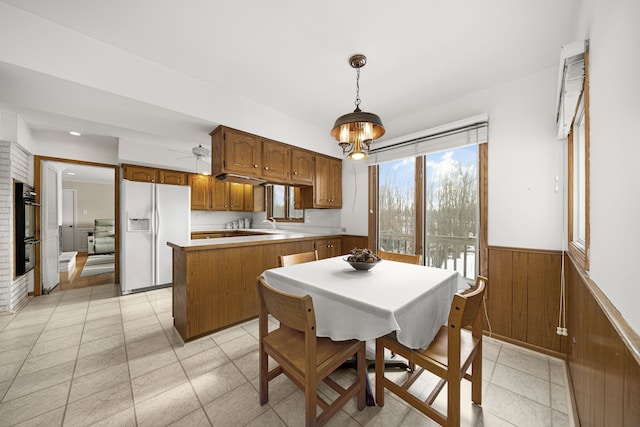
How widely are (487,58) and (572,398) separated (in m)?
2.54

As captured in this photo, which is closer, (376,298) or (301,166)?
(376,298)

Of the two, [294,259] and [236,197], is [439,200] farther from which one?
[236,197]

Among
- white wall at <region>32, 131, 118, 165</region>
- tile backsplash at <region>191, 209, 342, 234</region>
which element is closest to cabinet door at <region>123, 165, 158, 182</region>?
white wall at <region>32, 131, 118, 165</region>

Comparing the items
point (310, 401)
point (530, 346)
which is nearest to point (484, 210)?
point (530, 346)

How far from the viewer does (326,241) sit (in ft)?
11.8

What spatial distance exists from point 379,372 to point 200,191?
469cm

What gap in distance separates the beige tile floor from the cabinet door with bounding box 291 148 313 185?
197cm

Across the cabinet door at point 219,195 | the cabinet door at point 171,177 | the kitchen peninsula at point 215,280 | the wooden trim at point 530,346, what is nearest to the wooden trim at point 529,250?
the wooden trim at point 530,346

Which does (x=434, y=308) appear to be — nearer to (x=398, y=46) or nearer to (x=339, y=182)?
(x=398, y=46)

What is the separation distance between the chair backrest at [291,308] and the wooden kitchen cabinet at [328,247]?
7.21ft

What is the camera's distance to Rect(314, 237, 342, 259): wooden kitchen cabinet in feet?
11.5

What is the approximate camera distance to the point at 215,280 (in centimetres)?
242

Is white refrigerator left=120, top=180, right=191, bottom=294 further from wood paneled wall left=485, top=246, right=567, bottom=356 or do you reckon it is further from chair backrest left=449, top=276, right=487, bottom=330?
wood paneled wall left=485, top=246, right=567, bottom=356

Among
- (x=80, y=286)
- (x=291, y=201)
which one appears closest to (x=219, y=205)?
(x=291, y=201)
